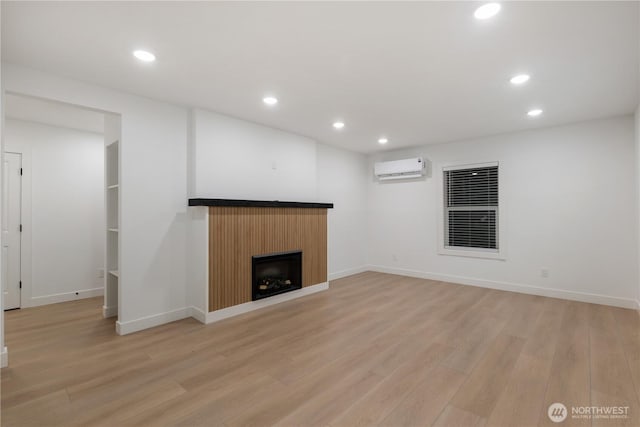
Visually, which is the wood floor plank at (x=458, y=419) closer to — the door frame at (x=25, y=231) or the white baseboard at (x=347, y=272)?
the white baseboard at (x=347, y=272)

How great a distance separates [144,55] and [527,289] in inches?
225

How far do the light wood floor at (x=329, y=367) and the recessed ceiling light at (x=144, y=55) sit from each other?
2.58 m

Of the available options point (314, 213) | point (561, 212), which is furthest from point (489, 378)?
point (561, 212)

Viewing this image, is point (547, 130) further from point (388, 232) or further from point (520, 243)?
point (388, 232)

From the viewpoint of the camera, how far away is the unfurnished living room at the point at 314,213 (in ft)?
6.59

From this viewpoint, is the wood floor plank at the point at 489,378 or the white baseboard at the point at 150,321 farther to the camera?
the white baseboard at the point at 150,321

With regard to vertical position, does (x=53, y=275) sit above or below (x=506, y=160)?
below

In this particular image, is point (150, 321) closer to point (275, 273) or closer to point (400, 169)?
point (275, 273)

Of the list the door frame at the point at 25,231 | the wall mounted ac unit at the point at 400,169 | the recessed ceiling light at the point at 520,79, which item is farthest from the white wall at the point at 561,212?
the door frame at the point at 25,231

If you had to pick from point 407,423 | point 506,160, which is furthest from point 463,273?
point 407,423

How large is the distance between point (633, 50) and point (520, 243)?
3018 mm

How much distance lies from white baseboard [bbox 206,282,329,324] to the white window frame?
2.33 meters

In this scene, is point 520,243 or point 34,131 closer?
point 34,131

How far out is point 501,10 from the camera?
190 centimetres
